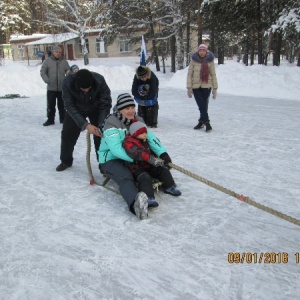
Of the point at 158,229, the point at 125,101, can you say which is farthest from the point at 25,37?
the point at 158,229

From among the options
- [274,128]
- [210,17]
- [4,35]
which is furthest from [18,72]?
[4,35]

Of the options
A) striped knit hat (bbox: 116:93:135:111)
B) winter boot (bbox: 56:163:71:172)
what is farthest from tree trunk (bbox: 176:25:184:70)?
striped knit hat (bbox: 116:93:135:111)

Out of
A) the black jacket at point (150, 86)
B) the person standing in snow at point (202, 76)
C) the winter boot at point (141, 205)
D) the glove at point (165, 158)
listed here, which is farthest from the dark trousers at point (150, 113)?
the winter boot at point (141, 205)

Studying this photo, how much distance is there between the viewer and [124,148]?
361cm

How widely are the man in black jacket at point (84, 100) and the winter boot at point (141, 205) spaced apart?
110 centimetres

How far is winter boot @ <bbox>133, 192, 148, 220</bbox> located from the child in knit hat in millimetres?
171

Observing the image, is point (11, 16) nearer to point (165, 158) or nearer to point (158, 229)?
point (165, 158)

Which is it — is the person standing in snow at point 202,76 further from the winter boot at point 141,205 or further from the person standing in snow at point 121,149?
the winter boot at point 141,205

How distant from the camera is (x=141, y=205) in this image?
3.24 meters

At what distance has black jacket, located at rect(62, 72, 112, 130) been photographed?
4.25m

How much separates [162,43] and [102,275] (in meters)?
23.8

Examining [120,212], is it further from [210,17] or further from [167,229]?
[210,17]

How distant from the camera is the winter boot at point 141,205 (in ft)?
10.6

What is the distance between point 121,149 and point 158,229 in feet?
3.14
